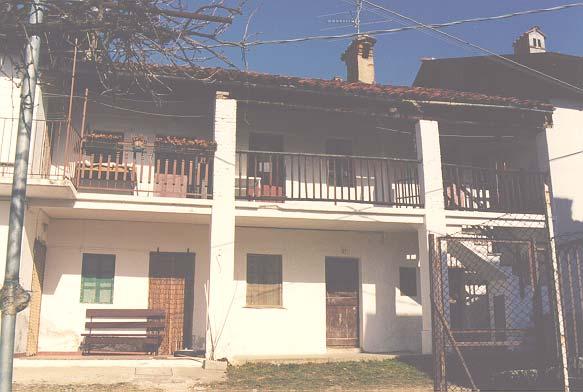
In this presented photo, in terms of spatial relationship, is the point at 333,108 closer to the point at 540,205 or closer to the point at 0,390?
the point at 540,205

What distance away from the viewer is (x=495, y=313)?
13.4 m

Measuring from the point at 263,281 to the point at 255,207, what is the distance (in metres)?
2.34

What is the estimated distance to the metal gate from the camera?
7.11 metres

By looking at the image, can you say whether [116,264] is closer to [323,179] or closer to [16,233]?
[323,179]

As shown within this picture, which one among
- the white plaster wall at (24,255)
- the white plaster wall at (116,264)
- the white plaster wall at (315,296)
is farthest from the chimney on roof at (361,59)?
the white plaster wall at (24,255)

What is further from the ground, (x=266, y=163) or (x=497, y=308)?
(x=266, y=163)

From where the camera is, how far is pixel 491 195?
1393 centimetres

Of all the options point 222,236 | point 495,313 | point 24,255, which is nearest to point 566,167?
point 495,313

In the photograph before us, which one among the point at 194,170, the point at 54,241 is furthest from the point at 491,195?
the point at 54,241

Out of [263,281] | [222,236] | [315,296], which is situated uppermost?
[222,236]

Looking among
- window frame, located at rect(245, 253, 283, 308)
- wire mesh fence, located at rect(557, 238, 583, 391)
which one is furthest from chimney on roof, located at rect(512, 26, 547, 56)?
window frame, located at rect(245, 253, 283, 308)

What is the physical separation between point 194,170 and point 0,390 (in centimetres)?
948

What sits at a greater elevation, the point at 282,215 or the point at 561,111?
the point at 561,111

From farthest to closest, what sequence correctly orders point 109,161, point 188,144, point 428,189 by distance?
point 428,189
point 188,144
point 109,161
